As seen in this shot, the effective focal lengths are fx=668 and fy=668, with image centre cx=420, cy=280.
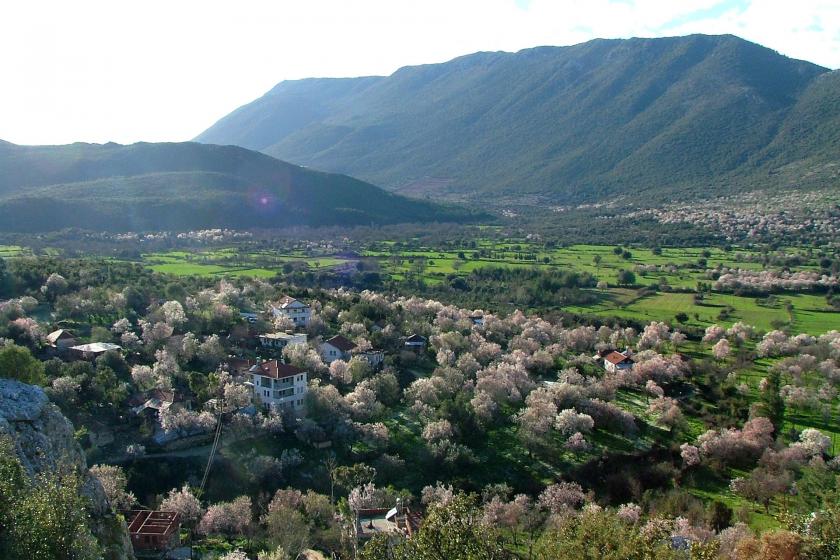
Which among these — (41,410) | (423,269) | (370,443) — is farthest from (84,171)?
(41,410)

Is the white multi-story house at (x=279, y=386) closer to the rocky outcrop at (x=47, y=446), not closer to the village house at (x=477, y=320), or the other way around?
the rocky outcrop at (x=47, y=446)

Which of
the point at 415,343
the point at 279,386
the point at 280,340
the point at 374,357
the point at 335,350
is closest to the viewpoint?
the point at 279,386

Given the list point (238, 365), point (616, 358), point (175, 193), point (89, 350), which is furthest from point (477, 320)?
point (175, 193)

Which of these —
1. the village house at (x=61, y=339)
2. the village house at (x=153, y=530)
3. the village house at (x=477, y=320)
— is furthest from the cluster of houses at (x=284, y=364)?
the village house at (x=153, y=530)

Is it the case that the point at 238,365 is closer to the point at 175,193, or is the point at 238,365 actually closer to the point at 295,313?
the point at 295,313

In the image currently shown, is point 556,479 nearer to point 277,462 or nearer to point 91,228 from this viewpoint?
point 277,462

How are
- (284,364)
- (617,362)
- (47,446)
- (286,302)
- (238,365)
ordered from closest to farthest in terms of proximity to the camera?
1. (47,446)
2. (284,364)
3. (238,365)
4. (617,362)
5. (286,302)
